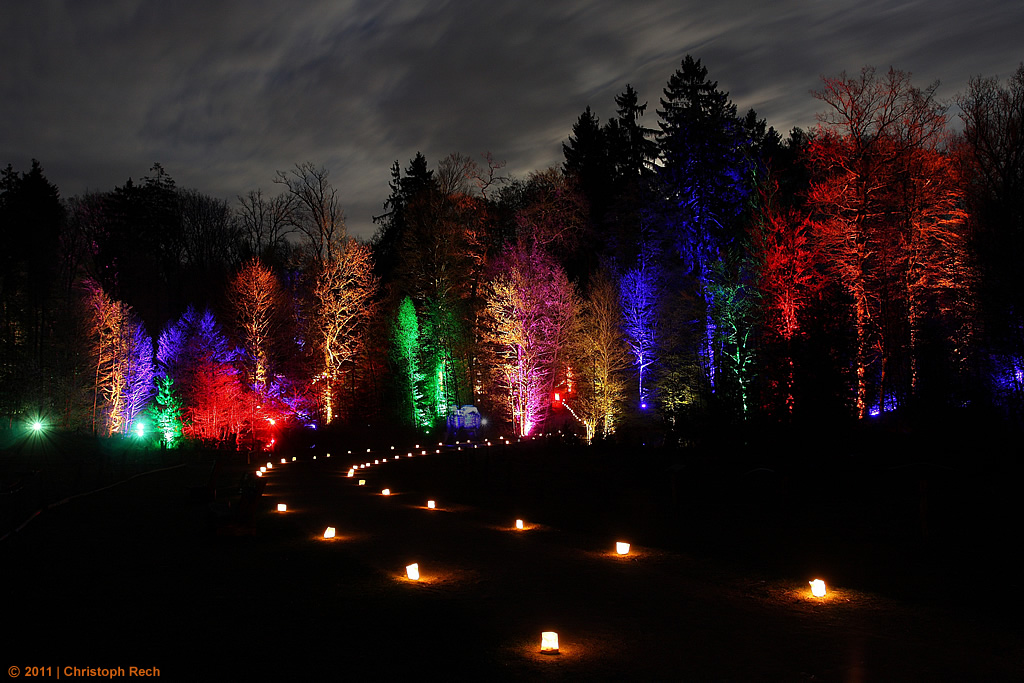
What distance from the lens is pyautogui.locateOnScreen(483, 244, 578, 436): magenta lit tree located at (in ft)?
113

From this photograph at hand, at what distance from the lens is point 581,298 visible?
38594 mm

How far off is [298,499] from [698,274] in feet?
95.9

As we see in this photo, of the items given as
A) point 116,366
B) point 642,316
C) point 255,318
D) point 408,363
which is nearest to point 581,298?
point 642,316

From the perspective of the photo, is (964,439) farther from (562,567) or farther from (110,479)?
(110,479)

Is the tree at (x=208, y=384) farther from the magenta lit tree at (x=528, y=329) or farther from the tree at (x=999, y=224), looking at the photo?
the tree at (x=999, y=224)

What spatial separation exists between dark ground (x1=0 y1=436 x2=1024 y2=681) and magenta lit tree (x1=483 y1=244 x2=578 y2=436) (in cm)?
1838

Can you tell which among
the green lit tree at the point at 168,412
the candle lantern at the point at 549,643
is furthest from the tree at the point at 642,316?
the candle lantern at the point at 549,643

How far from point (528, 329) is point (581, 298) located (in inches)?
198

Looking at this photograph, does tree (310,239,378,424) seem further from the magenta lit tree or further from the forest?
the magenta lit tree

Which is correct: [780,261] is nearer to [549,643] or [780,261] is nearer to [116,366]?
Answer: [549,643]

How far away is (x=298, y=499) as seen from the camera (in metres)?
17.2

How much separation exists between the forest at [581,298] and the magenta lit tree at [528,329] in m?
0.12

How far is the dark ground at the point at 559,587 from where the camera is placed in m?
5.77

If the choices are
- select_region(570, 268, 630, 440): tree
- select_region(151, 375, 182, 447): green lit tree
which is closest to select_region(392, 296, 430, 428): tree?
select_region(570, 268, 630, 440): tree
